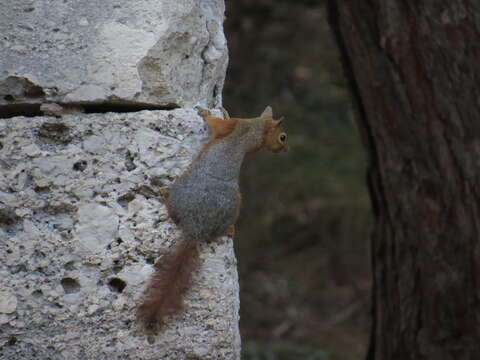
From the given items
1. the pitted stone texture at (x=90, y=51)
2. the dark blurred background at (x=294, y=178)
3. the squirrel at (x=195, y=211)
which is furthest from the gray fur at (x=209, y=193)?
the dark blurred background at (x=294, y=178)

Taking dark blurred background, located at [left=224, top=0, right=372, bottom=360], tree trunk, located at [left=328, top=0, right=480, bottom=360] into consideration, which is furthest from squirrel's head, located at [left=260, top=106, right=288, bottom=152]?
dark blurred background, located at [left=224, top=0, right=372, bottom=360]

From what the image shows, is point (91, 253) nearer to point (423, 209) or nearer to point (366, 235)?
point (423, 209)

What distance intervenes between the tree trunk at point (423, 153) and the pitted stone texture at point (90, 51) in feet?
3.06

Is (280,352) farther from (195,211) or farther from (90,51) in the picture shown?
(90,51)

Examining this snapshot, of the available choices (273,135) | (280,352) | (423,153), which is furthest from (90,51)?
(280,352)

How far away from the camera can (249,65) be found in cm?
400

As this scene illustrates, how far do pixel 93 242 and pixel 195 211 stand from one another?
19 centimetres

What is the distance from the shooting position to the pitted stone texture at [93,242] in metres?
1.30

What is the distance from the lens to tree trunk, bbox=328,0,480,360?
2100 mm

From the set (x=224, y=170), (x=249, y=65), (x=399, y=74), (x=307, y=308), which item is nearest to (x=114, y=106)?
(x=224, y=170)

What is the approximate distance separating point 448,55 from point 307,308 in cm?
305

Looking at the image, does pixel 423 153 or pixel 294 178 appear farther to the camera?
pixel 294 178

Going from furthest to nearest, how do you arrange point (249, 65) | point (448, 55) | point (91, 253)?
point (249, 65) → point (448, 55) → point (91, 253)

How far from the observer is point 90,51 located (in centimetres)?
136
